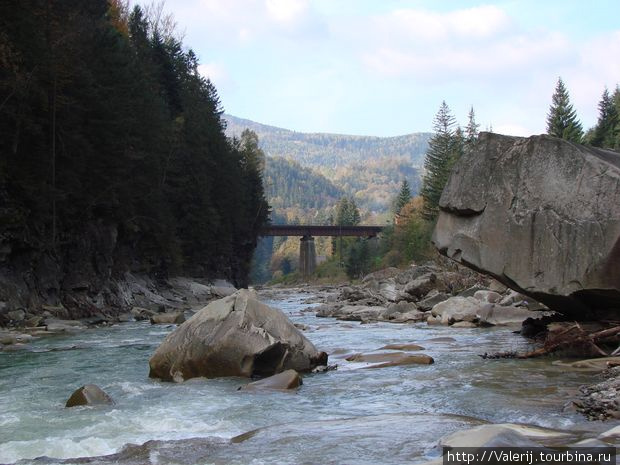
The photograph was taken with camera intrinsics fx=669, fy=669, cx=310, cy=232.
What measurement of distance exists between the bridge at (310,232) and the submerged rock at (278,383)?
87.4 m

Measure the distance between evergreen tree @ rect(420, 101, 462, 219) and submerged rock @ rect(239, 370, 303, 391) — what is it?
222ft

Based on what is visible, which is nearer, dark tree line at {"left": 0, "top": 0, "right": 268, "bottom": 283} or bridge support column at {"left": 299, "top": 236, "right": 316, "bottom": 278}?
dark tree line at {"left": 0, "top": 0, "right": 268, "bottom": 283}

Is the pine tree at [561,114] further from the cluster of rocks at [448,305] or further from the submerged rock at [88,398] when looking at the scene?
the submerged rock at [88,398]

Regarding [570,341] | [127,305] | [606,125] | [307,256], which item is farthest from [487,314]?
[307,256]

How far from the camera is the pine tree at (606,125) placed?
2840 inches

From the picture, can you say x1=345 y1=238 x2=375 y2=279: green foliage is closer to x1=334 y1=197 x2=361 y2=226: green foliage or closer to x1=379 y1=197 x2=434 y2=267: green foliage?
x1=379 y1=197 x2=434 y2=267: green foliage

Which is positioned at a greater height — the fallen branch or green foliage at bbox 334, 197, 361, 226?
green foliage at bbox 334, 197, 361, 226

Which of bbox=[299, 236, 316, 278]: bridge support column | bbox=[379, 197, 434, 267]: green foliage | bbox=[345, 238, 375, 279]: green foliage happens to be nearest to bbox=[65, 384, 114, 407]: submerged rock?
bbox=[379, 197, 434, 267]: green foliage

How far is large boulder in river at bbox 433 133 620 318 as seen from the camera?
12352 millimetres

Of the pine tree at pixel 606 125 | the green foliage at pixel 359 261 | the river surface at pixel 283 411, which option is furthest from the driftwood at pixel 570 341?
the green foliage at pixel 359 261

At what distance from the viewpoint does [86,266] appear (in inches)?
1276

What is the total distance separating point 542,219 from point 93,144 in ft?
85.0


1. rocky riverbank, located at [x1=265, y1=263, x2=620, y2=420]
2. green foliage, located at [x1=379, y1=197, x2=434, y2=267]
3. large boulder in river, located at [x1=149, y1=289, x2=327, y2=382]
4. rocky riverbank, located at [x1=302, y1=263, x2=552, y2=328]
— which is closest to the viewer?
rocky riverbank, located at [x1=265, y1=263, x2=620, y2=420]

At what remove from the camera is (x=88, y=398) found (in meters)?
9.83
